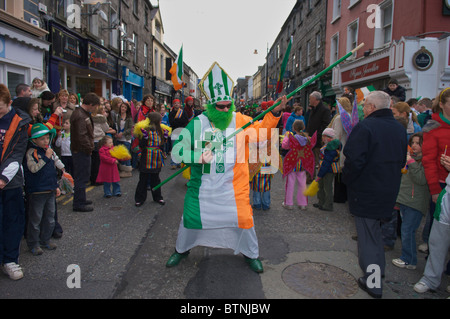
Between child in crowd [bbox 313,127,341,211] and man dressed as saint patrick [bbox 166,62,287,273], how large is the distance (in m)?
2.03

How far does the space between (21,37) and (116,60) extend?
29.8 ft

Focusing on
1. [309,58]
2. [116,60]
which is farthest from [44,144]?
[309,58]

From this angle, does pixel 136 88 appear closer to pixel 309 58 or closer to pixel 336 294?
pixel 309 58

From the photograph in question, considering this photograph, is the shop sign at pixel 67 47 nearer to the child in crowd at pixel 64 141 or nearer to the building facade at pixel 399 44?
Result: the child in crowd at pixel 64 141

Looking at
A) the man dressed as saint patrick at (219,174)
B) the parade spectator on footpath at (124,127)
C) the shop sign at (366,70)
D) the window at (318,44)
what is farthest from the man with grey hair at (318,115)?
the window at (318,44)

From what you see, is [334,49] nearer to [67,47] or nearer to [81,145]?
[67,47]

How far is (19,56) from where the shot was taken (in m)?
8.21

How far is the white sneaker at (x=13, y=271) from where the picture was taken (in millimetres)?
3115

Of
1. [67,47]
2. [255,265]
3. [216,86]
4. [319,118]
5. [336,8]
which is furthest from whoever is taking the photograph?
[336,8]

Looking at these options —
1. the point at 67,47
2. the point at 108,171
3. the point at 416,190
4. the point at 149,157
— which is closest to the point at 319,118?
the point at 416,190

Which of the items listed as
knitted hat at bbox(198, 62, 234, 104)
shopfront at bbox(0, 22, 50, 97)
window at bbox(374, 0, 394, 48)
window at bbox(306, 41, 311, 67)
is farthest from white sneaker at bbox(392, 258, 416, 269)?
window at bbox(306, 41, 311, 67)

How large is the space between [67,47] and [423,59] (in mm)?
11686

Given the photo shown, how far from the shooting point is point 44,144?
3.73m

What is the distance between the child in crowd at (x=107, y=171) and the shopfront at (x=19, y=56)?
360 cm
